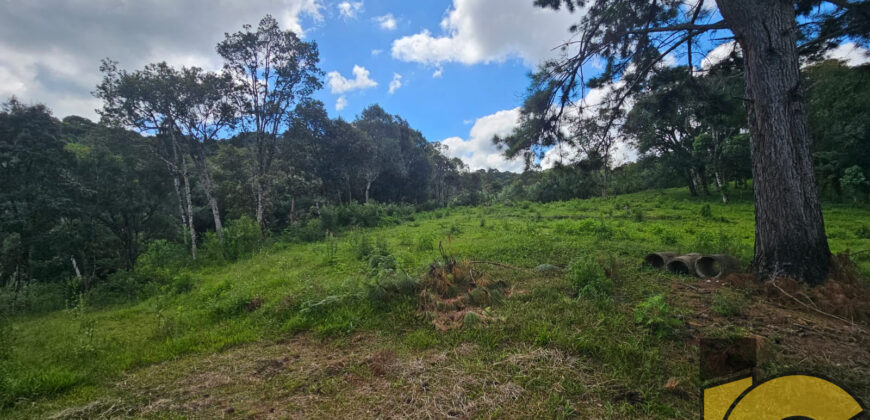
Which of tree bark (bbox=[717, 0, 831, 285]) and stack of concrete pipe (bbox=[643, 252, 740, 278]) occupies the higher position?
tree bark (bbox=[717, 0, 831, 285])

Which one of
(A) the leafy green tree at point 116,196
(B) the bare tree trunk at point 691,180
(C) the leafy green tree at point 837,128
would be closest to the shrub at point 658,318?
(A) the leafy green tree at point 116,196

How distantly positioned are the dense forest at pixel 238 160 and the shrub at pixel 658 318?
348 centimetres

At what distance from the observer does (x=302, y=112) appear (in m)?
22.0

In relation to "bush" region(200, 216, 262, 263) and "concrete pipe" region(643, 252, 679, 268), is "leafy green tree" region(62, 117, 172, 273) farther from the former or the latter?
"concrete pipe" region(643, 252, 679, 268)

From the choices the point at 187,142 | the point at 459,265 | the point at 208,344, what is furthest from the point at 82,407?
the point at 187,142

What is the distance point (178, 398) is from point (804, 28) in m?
11.2

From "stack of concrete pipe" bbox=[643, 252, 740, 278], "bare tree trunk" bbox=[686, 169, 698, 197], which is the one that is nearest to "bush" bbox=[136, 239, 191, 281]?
"stack of concrete pipe" bbox=[643, 252, 740, 278]

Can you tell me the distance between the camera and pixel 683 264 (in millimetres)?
5508

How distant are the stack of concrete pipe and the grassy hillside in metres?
0.41

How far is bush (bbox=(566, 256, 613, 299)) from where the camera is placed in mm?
4379

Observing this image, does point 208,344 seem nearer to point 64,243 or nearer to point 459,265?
point 459,265

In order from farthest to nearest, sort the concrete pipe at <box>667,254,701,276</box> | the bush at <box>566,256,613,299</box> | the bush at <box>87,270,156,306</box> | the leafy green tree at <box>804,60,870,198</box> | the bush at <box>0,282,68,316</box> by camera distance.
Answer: the leafy green tree at <box>804,60,870,198</box>
the bush at <box>87,270,156,306</box>
the bush at <box>0,282,68,316</box>
the concrete pipe at <box>667,254,701,276</box>
the bush at <box>566,256,613,299</box>

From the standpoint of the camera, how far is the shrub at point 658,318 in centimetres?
327

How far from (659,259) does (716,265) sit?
81 cm
